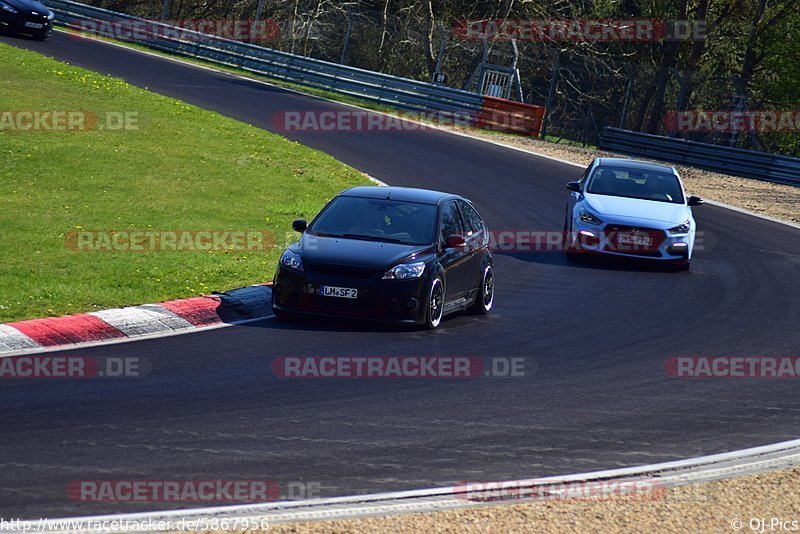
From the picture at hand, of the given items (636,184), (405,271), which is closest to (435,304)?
(405,271)

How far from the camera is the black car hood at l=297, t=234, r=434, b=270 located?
1299cm

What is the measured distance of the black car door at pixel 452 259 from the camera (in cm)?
1377

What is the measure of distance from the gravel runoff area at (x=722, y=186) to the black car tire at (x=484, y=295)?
1333 cm

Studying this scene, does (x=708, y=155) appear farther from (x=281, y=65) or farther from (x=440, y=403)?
(x=440, y=403)

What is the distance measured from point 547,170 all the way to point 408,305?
16.6 meters

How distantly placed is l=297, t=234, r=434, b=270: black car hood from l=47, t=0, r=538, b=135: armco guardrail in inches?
859

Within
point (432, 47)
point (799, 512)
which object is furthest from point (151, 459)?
point (432, 47)

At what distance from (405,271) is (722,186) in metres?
19.5

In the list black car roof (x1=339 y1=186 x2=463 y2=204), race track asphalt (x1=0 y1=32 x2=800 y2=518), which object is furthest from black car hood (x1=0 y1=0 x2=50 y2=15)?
black car roof (x1=339 y1=186 x2=463 y2=204)

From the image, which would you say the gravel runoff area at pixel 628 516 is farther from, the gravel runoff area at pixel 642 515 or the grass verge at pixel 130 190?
the grass verge at pixel 130 190

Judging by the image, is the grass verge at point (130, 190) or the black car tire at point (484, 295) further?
the black car tire at point (484, 295)

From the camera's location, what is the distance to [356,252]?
43.3ft

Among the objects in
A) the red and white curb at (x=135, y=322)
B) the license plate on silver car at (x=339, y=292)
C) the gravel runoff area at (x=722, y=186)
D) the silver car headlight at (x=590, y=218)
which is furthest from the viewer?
the gravel runoff area at (x=722, y=186)

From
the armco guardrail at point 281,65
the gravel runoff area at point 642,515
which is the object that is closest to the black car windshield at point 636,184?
the gravel runoff area at point 642,515
